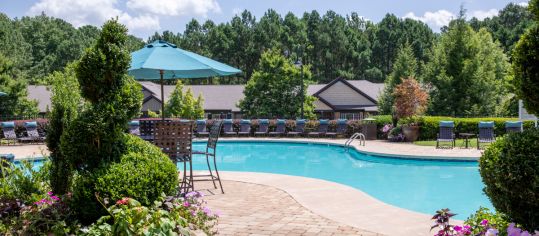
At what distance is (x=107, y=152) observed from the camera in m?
5.02

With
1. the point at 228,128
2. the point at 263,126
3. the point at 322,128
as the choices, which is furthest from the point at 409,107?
the point at 228,128

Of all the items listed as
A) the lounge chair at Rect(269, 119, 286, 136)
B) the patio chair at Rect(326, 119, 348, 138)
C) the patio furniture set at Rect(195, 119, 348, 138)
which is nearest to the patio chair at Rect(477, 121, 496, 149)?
the patio chair at Rect(326, 119, 348, 138)

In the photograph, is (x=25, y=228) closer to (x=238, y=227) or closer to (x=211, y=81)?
(x=238, y=227)

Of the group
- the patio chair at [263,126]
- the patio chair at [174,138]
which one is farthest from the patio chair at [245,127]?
the patio chair at [174,138]

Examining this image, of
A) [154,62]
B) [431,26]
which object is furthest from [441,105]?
[431,26]

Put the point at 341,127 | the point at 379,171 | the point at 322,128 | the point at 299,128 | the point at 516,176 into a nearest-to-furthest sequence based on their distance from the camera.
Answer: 1. the point at 516,176
2. the point at 379,171
3. the point at 341,127
4. the point at 322,128
5. the point at 299,128

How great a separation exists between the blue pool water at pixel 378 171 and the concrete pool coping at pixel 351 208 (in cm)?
153

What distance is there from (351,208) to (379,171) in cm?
707

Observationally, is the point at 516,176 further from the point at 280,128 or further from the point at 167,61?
the point at 280,128

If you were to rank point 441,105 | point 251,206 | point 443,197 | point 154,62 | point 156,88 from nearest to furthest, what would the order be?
point 251,206 < point 154,62 < point 443,197 < point 441,105 < point 156,88

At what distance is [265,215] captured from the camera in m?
5.92

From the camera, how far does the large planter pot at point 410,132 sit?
62.8ft

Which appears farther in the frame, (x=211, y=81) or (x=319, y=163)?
(x=211, y=81)

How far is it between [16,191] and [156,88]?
124ft
